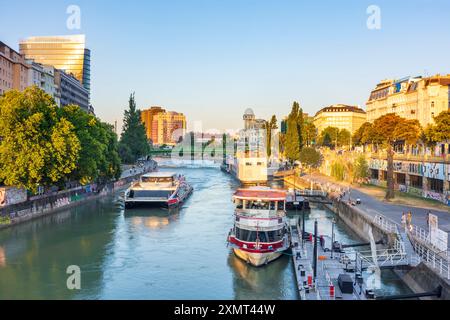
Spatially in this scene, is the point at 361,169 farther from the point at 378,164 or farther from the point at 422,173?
the point at 422,173

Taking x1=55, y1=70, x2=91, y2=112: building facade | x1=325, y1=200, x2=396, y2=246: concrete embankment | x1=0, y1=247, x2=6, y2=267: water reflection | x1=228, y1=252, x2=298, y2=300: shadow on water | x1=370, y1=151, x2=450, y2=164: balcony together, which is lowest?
x1=228, y1=252, x2=298, y2=300: shadow on water

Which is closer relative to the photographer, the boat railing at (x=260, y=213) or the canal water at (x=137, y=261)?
the canal water at (x=137, y=261)

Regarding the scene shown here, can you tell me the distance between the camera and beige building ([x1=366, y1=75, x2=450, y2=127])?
11856 centimetres

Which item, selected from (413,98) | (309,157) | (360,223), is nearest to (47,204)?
(360,223)

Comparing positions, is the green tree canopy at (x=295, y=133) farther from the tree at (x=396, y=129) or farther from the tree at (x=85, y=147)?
the tree at (x=85, y=147)

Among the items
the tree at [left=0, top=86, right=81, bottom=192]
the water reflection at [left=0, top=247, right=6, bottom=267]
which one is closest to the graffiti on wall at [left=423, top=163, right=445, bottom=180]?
the tree at [left=0, top=86, right=81, bottom=192]

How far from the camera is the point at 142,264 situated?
38250 mm

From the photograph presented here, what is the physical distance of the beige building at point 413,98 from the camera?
119 metres

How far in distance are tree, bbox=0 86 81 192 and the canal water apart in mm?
5497

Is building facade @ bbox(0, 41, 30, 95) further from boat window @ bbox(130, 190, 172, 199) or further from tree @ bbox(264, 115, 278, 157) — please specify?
tree @ bbox(264, 115, 278, 157)

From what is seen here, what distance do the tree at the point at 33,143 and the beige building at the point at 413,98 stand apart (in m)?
86.5

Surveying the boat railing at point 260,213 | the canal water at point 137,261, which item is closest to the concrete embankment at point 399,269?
the canal water at point 137,261

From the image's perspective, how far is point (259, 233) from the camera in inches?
1508
